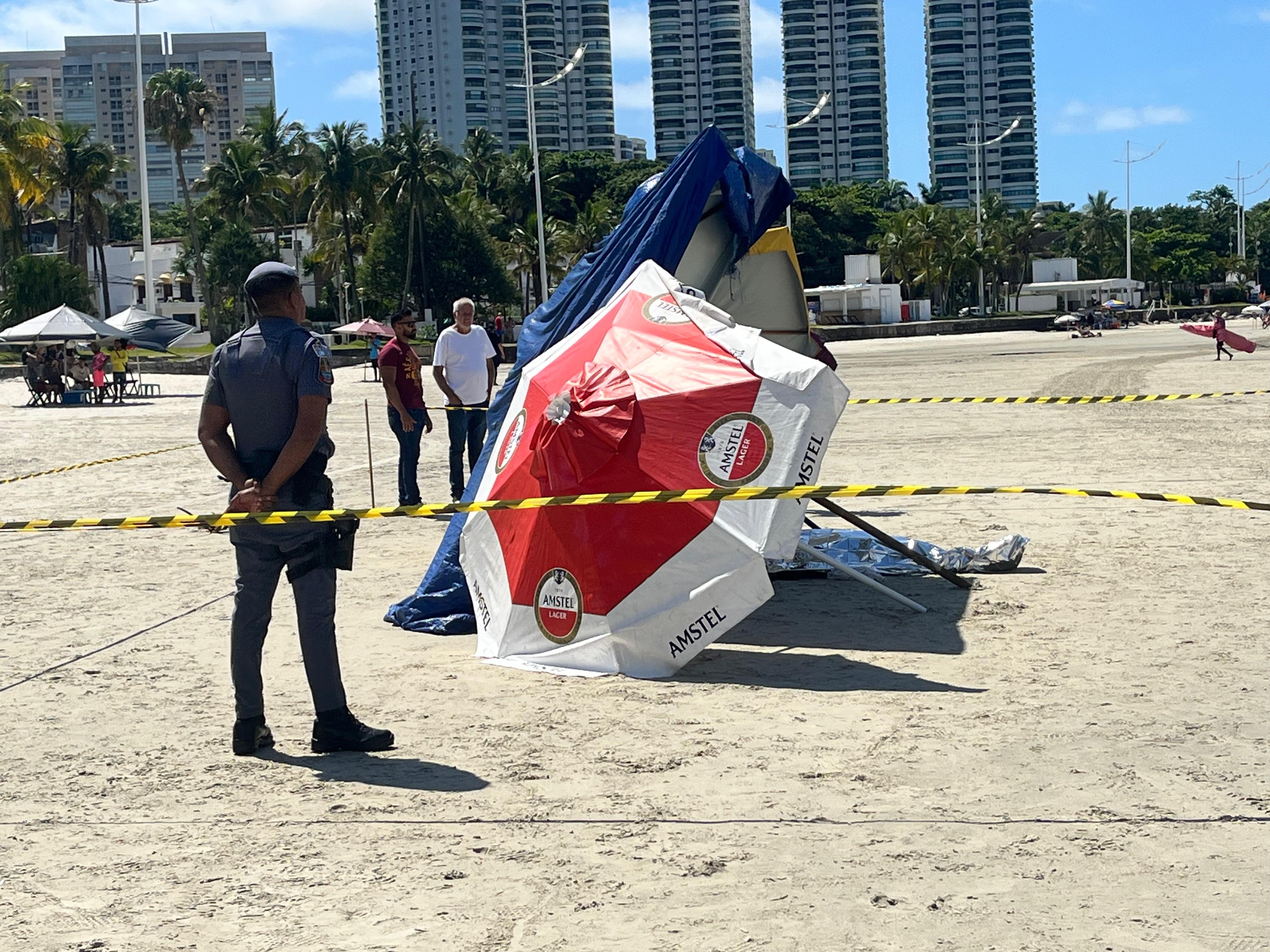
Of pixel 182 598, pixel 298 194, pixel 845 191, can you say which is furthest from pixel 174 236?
pixel 182 598

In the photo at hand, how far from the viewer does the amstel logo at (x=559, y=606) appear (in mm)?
6969

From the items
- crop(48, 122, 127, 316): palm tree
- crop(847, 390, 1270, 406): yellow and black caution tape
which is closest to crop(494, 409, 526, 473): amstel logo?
crop(847, 390, 1270, 406): yellow and black caution tape

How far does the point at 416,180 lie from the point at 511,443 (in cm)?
6580

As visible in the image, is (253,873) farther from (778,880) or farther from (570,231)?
(570,231)

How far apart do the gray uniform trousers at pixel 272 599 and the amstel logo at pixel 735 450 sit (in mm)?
1898

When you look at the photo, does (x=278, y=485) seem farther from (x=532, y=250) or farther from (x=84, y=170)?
(x=532, y=250)

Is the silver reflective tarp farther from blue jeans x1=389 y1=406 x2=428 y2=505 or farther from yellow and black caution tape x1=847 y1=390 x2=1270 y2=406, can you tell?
blue jeans x1=389 y1=406 x2=428 y2=505

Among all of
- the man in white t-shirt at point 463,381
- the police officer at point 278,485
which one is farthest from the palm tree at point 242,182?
the police officer at point 278,485

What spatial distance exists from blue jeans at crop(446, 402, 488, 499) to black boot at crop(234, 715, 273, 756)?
664 centimetres

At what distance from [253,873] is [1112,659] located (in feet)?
13.4

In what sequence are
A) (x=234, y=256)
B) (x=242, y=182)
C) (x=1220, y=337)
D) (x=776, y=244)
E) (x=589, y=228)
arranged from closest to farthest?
1. (x=776, y=244)
2. (x=1220, y=337)
3. (x=242, y=182)
4. (x=234, y=256)
5. (x=589, y=228)

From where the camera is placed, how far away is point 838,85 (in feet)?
623

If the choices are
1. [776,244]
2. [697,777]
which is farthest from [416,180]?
[697,777]

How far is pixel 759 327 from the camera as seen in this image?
9250 millimetres
